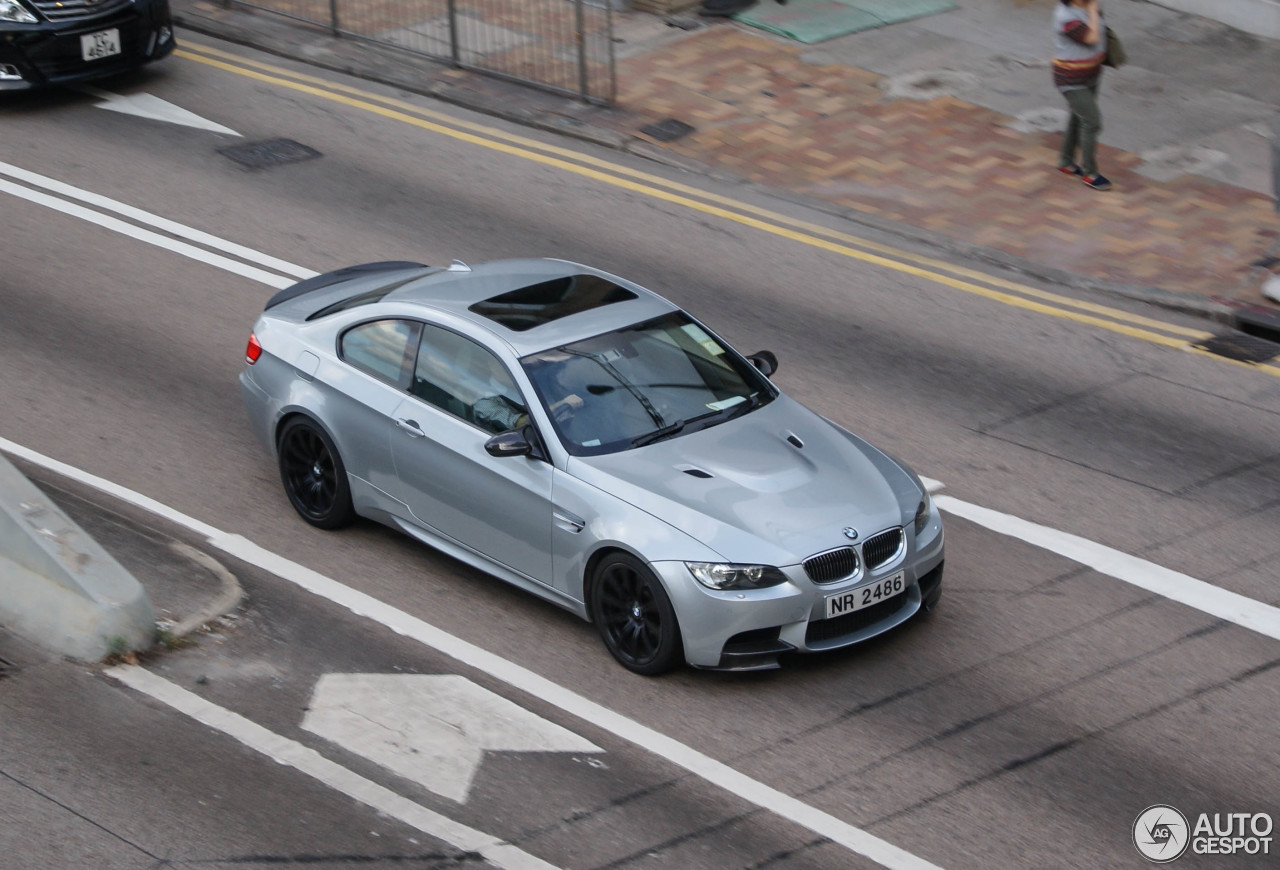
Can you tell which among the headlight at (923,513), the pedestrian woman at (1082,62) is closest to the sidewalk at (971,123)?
the pedestrian woman at (1082,62)

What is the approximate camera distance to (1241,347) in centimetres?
1216

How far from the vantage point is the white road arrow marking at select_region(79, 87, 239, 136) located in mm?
15852

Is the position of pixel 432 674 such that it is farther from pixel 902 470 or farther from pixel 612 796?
pixel 902 470

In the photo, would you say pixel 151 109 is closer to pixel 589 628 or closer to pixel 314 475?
pixel 314 475

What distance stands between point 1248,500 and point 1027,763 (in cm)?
341

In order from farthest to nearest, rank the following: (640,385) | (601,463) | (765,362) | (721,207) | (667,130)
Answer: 1. (667,130)
2. (721,207)
3. (765,362)
4. (640,385)
5. (601,463)

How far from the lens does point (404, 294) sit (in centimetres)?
926

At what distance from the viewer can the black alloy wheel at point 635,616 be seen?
25.2 feet

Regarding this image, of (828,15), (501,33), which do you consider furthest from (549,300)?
(828,15)

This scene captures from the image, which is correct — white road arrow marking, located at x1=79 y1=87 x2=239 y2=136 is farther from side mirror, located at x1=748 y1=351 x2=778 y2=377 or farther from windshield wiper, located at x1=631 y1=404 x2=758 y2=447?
windshield wiper, located at x1=631 y1=404 x2=758 y2=447

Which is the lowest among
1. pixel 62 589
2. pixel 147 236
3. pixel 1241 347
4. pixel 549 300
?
pixel 1241 347

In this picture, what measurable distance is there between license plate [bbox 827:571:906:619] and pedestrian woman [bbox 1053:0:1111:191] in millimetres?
8098

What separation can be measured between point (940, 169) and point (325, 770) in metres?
10.1

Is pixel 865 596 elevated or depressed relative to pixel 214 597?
elevated
